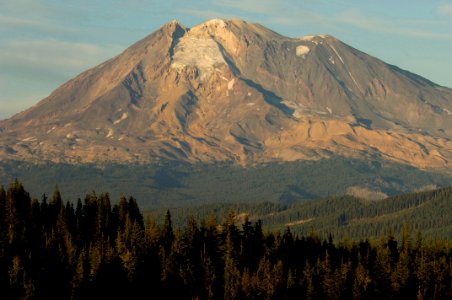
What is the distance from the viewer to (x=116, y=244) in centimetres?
19862

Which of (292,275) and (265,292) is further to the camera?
(292,275)

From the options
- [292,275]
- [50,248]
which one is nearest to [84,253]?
[50,248]

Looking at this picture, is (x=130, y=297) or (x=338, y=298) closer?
(x=130, y=297)

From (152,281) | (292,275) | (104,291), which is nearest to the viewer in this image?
(104,291)

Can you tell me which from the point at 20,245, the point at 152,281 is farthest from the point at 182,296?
the point at 20,245

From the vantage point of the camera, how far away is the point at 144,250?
196 metres

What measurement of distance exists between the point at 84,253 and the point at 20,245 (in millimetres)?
15535

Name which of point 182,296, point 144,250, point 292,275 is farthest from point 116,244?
point 292,275

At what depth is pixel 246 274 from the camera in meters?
187

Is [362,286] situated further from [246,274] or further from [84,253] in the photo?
[84,253]

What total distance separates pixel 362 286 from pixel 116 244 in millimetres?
43165

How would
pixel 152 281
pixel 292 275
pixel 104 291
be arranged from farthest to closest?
1. pixel 292 275
2. pixel 152 281
3. pixel 104 291

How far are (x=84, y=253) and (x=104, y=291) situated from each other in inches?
462

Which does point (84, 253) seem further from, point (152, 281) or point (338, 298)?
point (338, 298)
